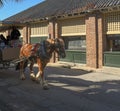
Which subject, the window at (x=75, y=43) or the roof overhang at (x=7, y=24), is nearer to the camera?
the roof overhang at (x=7, y=24)

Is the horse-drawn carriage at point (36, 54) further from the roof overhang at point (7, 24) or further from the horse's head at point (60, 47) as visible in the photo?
the roof overhang at point (7, 24)

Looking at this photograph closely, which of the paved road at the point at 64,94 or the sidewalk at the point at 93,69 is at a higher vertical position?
the sidewalk at the point at 93,69

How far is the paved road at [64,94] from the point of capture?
8336mm

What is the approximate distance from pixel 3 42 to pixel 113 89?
231 inches

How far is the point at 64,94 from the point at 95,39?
7.27 m

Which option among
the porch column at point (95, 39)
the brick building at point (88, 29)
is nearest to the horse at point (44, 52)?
the brick building at point (88, 29)

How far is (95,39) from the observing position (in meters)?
16.5

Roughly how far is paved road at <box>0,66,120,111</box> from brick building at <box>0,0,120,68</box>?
250cm

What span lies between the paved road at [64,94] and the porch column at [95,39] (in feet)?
7.88

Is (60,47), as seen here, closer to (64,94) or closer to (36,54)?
(36,54)

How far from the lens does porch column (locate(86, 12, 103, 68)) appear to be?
642 inches

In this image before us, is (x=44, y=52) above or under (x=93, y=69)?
above

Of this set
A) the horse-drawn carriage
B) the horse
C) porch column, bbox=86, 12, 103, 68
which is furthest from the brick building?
the horse

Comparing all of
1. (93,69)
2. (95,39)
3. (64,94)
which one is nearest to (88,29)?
(95,39)
